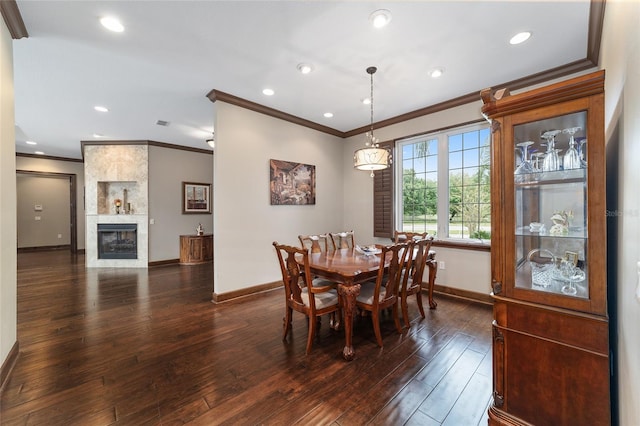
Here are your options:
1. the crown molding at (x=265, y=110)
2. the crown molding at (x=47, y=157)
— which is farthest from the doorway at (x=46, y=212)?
the crown molding at (x=265, y=110)

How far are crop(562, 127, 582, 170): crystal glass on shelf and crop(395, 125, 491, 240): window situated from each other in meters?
2.25

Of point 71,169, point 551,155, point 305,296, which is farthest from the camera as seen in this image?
point 71,169

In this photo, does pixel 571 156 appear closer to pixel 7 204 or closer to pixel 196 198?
pixel 7 204

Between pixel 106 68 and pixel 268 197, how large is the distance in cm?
251

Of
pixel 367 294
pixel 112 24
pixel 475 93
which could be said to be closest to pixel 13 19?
pixel 112 24

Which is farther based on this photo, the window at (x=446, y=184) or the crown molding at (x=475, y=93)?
the window at (x=446, y=184)

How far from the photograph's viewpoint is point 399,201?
463 centimetres

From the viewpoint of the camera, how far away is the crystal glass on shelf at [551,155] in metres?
1.51

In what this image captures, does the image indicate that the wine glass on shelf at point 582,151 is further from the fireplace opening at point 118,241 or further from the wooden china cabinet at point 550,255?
the fireplace opening at point 118,241

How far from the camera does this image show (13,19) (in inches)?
82.8

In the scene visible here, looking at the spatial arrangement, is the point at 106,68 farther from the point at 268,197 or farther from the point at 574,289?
the point at 574,289

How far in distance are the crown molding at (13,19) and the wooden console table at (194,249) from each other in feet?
15.4

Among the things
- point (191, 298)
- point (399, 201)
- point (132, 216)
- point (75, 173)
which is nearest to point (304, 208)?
point (399, 201)

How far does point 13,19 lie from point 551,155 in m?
4.10
